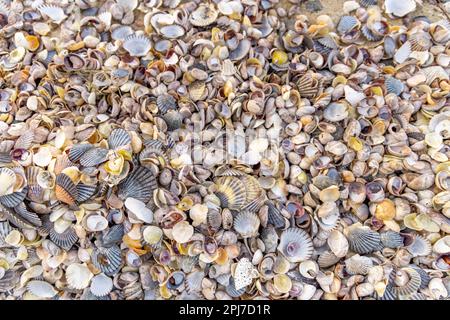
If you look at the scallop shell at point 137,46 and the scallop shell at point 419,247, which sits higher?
the scallop shell at point 137,46

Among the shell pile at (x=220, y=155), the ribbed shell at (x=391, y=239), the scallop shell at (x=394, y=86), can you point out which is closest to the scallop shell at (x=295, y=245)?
the shell pile at (x=220, y=155)

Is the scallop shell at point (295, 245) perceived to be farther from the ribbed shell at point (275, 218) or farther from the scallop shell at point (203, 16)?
the scallop shell at point (203, 16)

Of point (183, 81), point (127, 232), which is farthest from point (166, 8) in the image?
point (127, 232)

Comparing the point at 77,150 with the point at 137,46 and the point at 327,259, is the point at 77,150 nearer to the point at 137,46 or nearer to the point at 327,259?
the point at 137,46

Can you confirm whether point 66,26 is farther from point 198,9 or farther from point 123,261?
point 123,261

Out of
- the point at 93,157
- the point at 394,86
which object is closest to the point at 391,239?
the point at 394,86

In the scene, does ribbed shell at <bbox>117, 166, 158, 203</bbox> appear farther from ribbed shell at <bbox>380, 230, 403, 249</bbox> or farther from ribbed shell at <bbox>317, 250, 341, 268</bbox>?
ribbed shell at <bbox>380, 230, 403, 249</bbox>
